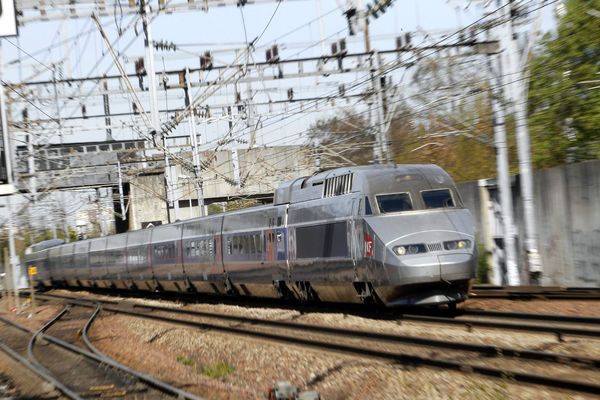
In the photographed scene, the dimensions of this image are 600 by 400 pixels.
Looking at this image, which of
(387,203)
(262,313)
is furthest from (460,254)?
(262,313)

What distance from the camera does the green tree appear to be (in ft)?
83.6

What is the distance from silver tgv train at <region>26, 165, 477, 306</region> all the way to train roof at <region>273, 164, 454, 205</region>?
0.8 inches

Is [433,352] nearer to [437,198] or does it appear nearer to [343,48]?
[437,198]

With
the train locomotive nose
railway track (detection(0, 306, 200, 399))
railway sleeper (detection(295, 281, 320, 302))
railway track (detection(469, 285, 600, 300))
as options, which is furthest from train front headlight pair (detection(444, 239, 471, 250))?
railway track (detection(0, 306, 200, 399))

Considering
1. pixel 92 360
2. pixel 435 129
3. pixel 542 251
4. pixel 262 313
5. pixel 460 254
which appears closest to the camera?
pixel 460 254

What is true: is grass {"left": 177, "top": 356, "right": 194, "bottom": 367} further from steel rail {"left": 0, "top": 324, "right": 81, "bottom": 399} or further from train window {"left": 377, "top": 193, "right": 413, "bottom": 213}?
train window {"left": 377, "top": 193, "right": 413, "bottom": 213}

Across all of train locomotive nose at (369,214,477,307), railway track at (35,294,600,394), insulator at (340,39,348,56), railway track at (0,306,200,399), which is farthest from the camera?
insulator at (340,39,348,56)

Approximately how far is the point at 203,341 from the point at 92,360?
87.7 inches

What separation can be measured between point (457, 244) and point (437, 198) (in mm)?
1436

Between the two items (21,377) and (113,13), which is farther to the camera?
(113,13)

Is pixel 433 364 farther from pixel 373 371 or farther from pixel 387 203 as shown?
pixel 387 203

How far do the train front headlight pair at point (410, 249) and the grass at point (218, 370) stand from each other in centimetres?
369

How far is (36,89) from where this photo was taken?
30.0 metres

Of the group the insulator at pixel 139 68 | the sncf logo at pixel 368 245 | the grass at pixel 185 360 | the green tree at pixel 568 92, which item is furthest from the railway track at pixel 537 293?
the insulator at pixel 139 68
